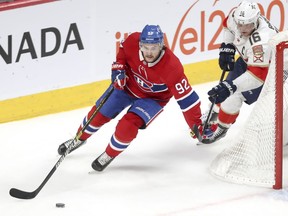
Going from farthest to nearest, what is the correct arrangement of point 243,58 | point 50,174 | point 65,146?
point 65,146
point 243,58
point 50,174

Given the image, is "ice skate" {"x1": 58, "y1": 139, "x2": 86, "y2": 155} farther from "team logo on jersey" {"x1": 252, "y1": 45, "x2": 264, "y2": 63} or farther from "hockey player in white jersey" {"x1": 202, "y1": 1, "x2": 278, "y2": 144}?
"team logo on jersey" {"x1": 252, "y1": 45, "x2": 264, "y2": 63}

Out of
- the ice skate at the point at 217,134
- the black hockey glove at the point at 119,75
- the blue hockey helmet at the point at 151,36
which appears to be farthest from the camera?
the ice skate at the point at 217,134

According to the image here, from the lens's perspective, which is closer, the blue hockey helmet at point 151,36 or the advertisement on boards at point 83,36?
the blue hockey helmet at point 151,36

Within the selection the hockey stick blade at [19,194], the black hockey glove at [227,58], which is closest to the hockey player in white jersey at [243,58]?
the black hockey glove at [227,58]

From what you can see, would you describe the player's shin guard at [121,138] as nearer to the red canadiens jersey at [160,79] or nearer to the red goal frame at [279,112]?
the red canadiens jersey at [160,79]

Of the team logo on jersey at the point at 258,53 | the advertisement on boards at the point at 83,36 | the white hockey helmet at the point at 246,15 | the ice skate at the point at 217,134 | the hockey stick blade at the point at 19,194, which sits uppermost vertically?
the white hockey helmet at the point at 246,15

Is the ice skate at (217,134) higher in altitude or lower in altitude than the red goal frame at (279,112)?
lower

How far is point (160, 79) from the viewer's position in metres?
7.26

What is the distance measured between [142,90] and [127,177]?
1.83 feet

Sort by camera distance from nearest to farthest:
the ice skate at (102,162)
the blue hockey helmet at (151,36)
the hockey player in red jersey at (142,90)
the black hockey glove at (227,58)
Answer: the blue hockey helmet at (151,36), the hockey player in red jersey at (142,90), the ice skate at (102,162), the black hockey glove at (227,58)

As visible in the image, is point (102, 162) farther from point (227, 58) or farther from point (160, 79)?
point (227, 58)

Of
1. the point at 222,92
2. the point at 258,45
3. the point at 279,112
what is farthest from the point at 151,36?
the point at 279,112

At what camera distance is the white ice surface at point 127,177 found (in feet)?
22.7

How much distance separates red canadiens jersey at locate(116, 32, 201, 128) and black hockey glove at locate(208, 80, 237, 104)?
128 mm
